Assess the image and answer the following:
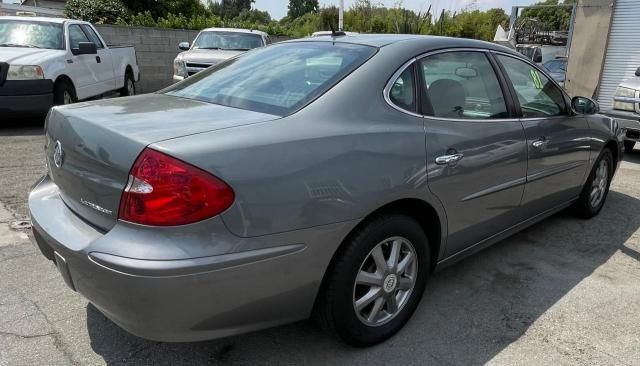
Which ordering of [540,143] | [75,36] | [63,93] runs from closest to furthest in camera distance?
[540,143] < [63,93] < [75,36]

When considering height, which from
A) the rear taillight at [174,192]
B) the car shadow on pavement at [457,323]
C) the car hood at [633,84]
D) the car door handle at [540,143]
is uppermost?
the rear taillight at [174,192]

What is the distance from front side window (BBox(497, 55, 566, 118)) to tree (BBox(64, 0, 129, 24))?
13445 millimetres

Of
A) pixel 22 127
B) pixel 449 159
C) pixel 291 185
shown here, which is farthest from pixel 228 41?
pixel 291 185

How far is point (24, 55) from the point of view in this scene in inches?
286

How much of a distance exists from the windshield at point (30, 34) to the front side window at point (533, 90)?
7169mm

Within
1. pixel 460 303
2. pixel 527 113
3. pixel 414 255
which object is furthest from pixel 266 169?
pixel 527 113

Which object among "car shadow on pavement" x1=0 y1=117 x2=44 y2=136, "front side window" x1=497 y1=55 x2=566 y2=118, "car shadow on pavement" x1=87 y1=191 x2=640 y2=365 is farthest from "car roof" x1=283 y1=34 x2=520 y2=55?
"car shadow on pavement" x1=0 y1=117 x2=44 y2=136

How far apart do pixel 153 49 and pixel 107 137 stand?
12464 millimetres

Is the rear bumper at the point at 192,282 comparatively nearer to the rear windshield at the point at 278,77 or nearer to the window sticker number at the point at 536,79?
the rear windshield at the point at 278,77

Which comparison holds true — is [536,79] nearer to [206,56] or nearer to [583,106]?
[583,106]

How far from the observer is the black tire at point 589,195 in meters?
4.43

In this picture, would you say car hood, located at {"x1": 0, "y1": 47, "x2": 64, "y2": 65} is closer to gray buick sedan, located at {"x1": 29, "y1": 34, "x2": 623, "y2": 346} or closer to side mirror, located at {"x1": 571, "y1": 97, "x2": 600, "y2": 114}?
gray buick sedan, located at {"x1": 29, "y1": 34, "x2": 623, "y2": 346}

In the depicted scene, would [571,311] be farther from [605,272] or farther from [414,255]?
[414,255]

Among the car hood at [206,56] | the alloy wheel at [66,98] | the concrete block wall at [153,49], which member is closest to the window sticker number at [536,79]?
the car hood at [206,56]
